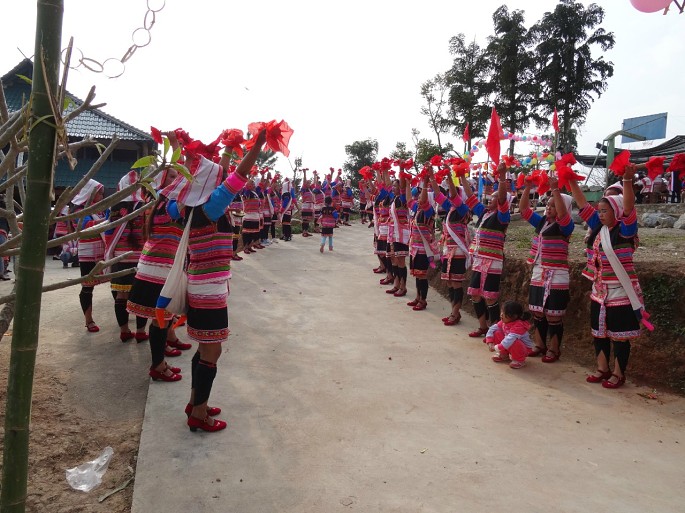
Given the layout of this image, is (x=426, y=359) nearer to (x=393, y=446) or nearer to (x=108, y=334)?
(x=393, y=446)

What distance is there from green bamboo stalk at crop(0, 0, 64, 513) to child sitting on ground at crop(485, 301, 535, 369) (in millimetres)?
4667

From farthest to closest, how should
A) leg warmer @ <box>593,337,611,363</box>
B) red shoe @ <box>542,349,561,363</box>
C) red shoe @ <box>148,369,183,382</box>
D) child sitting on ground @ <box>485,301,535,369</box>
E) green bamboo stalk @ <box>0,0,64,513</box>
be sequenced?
red shoe @ <box>542,349,561,363</box>
child sitting on ground @ <box>485,301,535,369</box>
leg warmer @ <box>593,337,611,363</box>
red shoe @ <box>148,369,183,382</box>
green bamboo stalk @ <box>0,0,64,513</box>

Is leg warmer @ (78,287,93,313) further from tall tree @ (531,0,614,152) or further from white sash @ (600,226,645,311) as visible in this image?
tall tree @ (531,0,614,152)

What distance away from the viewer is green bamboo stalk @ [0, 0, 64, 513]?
142cm

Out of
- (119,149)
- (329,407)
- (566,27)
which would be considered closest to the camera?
(329,407)

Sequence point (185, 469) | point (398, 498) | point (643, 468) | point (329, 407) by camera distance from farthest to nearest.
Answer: point (329, 407) → point (643, 468) → point (185, 469) → point (398, 498)

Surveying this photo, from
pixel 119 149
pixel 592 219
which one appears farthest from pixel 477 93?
pixel 592 219

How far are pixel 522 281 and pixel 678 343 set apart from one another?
239cm

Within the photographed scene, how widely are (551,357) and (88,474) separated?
179 inches

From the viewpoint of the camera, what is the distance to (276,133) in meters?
3.03

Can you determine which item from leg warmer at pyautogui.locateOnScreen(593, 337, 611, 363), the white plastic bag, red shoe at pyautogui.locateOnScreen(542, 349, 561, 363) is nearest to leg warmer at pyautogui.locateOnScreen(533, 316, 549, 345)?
red shoe at pyautogui.locateOnScreen(542, 349, 561, 363)

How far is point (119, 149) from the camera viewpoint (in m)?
18.8

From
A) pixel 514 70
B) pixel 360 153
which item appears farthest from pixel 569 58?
pixel 360 153

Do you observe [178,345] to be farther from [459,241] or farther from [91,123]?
[91,123]
